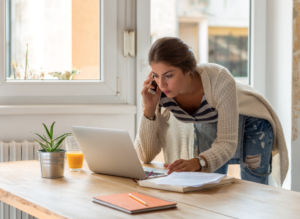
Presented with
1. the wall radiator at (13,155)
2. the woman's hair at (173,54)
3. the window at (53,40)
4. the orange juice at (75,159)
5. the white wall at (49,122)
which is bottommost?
the wall radiator at (13,155)

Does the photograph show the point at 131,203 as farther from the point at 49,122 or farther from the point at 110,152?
the point at 49,122

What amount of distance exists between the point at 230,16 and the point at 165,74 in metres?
1.38

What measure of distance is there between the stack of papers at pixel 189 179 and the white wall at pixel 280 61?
4.42 feet

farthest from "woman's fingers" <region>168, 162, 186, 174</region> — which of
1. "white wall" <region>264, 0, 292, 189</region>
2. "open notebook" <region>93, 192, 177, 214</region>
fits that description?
"white wall" <region>264, 0, 292, 189</region>

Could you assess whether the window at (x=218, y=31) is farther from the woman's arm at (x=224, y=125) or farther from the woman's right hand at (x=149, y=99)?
the woman's arm at (x=224, y=125)

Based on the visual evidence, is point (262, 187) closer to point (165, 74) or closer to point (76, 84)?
point (165, 74)

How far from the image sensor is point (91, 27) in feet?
7.95

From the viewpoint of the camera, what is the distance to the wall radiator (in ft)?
6.82

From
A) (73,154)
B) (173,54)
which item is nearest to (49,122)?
(73,154)

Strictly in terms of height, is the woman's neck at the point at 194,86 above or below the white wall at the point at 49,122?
above

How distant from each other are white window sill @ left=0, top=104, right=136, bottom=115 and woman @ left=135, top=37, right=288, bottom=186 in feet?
1.33

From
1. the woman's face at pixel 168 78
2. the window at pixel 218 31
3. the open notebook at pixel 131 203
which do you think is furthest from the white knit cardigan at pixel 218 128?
the window at pixel 218 31

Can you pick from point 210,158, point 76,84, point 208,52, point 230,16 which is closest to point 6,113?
point 76,84

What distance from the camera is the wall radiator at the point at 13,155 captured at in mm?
2078
